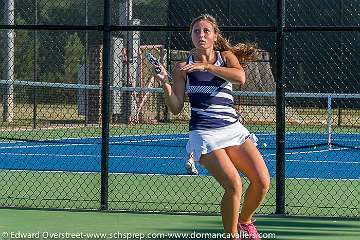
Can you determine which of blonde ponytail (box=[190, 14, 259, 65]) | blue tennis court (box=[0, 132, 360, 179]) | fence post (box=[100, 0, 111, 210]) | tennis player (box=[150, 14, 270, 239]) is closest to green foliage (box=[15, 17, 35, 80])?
blue tennis court (box=[0, 132, 360, 179])

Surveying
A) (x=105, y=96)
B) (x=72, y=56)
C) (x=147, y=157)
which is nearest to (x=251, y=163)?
(x=105, y=96)

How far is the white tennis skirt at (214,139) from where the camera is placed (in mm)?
8289

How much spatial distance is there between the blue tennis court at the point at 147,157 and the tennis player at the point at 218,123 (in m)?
7.20

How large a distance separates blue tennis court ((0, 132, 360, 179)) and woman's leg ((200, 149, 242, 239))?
24.5ft

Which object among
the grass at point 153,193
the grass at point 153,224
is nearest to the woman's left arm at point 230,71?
the grass at point 153,224

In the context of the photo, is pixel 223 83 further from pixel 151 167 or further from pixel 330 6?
pixel 330 6

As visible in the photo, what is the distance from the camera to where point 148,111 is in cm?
2609

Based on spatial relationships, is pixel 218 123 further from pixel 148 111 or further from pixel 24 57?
pixel 24 57

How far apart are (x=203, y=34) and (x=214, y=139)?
822 millimetres

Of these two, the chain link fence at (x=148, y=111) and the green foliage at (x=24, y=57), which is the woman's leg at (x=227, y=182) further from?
the green foliage at (x=24, y=57)

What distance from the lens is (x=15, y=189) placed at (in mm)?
13562

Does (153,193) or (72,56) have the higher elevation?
(72,56)

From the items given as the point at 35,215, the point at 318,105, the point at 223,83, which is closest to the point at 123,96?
the point at 318,105

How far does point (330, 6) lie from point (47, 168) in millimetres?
14633
